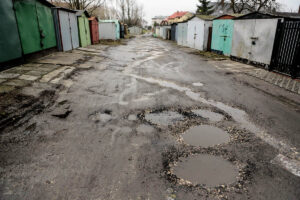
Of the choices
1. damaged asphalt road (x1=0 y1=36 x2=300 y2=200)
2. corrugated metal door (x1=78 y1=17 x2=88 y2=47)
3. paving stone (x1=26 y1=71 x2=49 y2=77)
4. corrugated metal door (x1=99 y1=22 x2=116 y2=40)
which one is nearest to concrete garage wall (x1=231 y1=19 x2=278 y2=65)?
damaged asphalt road (x1=0 y1=36 x2=300 y2=200)

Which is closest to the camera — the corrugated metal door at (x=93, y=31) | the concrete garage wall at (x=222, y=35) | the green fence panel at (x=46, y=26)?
the green fence panel at (x=46, y=26)

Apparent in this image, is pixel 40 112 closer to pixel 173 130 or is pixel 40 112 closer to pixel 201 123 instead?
pixel 173 130

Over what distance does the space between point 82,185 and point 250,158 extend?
269 cm

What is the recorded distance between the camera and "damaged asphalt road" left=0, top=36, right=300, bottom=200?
2.72 m

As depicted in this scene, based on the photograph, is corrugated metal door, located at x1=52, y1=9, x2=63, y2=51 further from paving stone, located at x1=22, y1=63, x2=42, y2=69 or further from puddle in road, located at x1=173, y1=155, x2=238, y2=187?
puddle in road, located at x1=173, y1=155, x2=238, y2=187

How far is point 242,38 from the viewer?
39.4 feet

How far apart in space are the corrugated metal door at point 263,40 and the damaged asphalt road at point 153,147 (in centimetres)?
428

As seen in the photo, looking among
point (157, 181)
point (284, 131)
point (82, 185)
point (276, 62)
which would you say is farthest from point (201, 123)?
point (276, 62)

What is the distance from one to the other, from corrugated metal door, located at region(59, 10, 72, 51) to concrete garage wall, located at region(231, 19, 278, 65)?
11.3 metres

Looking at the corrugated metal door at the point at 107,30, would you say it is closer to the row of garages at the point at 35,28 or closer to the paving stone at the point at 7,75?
the row of garages at the point at 35,28

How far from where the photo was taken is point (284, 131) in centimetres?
430

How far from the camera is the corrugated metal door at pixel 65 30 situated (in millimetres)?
13516

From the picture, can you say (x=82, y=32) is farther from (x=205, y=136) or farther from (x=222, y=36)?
(x=205, y=136)

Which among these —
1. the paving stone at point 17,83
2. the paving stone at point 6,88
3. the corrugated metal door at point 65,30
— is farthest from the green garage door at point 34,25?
the paving stone at point 6,88
